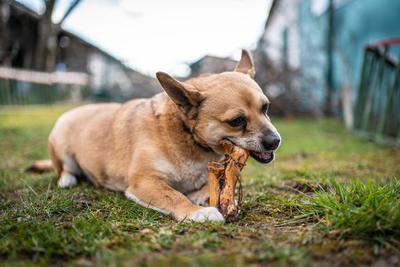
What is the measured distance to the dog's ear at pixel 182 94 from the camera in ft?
10.9

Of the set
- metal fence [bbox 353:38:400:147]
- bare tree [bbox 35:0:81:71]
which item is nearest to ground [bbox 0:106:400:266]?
metal fence [bbox 353:38:400:147]

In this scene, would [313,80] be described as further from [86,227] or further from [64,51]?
[64,51]

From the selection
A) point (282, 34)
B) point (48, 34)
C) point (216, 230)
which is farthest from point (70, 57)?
point (216, 230)

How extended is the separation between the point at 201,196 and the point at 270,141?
0.89m

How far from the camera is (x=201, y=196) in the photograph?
3.60 metres

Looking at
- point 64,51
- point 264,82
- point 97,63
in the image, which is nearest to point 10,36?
point 64,51

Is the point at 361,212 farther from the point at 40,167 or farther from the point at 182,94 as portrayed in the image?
the point at 40,167

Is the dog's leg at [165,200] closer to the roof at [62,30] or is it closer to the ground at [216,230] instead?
the ground at [216,230]

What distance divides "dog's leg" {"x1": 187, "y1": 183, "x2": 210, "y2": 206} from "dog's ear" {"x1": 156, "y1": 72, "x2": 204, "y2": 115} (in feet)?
2.44

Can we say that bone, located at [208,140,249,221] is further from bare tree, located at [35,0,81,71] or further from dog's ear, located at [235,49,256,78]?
bare tree, located at [35,0,81,71]

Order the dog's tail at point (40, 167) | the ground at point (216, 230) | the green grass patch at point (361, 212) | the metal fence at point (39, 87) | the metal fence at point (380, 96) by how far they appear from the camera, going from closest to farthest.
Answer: the ground at point (216, 230) → the green grass patch at point (361, 212) → the dog's tail at point (40, 167) → the metal fence at point (380, 96) → the metal fence at point (39, 87)

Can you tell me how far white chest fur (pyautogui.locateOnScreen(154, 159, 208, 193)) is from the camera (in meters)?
3.48

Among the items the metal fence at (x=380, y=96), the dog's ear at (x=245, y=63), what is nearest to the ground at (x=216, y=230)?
the dog's ear at (x=245, y=63)

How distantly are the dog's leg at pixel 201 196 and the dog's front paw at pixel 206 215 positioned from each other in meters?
0.66
